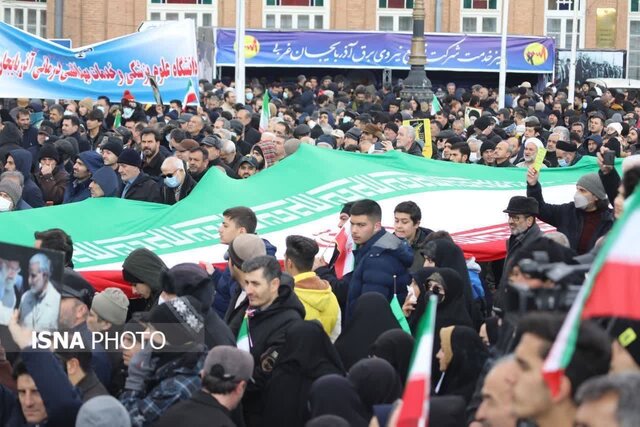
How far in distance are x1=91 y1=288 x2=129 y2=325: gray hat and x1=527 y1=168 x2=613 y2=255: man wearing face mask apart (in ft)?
13.3

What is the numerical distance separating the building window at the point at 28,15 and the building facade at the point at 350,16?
31mm

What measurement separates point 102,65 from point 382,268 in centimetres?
1136

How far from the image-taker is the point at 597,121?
767 inches

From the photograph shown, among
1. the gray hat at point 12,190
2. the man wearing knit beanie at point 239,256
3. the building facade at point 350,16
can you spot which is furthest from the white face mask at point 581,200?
the building facade at point 350,16

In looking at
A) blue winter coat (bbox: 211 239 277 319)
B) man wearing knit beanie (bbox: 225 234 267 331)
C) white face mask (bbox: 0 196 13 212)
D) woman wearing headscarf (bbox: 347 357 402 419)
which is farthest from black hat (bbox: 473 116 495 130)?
woman wearing headscarf (bbox: 347 357 402 419)

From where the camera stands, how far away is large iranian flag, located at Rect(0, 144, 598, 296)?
36.4ft

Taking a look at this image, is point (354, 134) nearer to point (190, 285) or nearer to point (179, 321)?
point (190, 285)

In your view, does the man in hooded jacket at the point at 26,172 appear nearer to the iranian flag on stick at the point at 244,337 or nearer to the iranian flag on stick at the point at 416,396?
the iranian flag on stick at the point at 244,337

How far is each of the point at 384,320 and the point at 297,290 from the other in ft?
2.24

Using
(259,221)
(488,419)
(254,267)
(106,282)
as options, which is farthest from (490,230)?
(488,419)

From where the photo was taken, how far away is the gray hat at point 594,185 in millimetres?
10977

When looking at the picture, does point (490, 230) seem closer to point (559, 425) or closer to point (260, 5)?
point (559, 425)

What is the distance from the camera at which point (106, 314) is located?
805 cm

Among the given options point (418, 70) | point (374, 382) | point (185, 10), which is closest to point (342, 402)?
point (374, 382)
